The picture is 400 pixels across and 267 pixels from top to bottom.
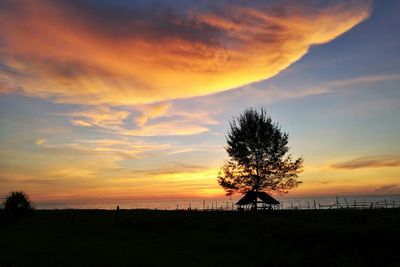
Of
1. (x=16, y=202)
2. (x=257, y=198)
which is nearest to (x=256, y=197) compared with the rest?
(x=257, y=198)

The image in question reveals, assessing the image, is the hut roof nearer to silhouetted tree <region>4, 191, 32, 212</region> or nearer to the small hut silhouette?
the small hut silhouette

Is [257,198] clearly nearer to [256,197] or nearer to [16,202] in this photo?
[256,197]
